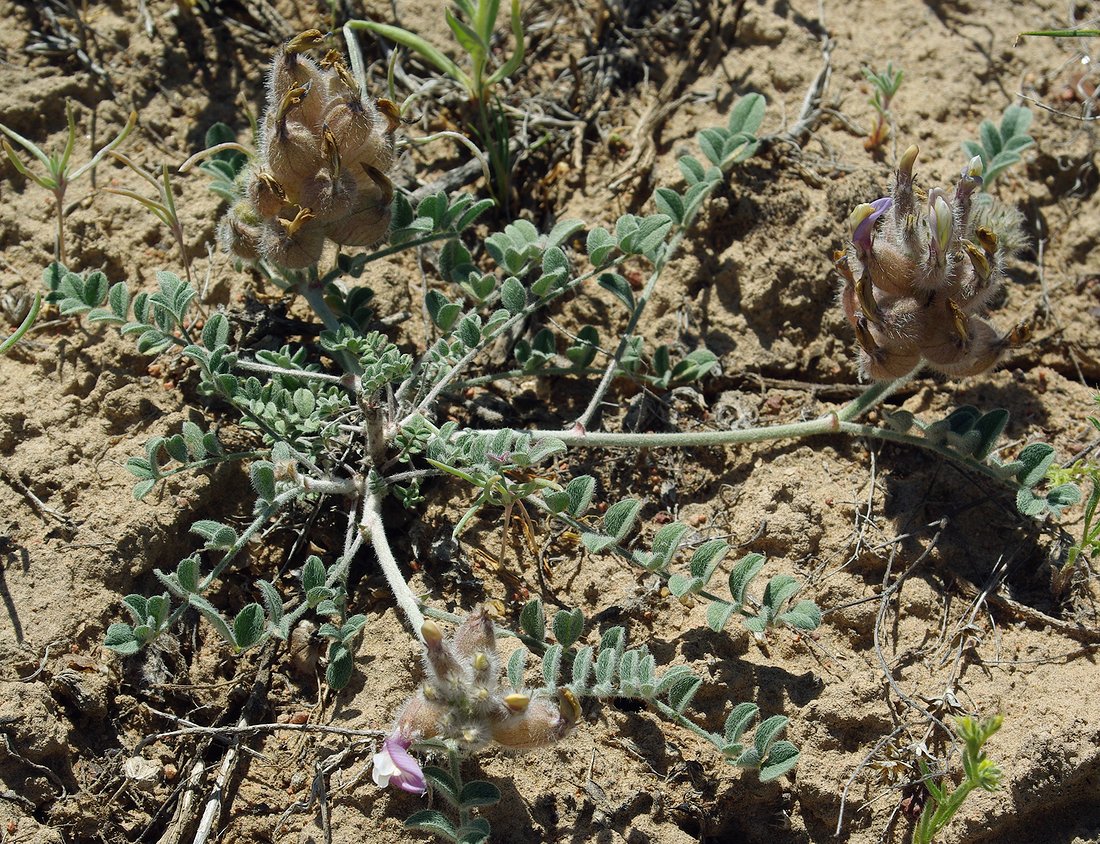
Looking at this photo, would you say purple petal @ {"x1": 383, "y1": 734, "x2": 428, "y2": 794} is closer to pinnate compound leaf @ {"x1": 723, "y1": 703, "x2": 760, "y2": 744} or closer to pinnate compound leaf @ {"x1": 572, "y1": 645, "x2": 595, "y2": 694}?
pinnate compound leaf @ {"x1": 572, "y1": 645, "x2": 595, "y2": 694}

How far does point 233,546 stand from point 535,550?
99cm

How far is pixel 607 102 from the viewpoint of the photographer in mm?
4520

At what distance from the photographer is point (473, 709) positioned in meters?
2.59

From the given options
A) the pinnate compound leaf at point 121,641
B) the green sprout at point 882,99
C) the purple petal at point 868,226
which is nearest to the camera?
the pinnate compound leaf at point 121,641

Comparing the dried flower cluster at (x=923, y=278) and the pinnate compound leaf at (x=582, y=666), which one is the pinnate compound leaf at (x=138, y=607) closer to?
the pinnate compound leaf at (x=582, y=666)

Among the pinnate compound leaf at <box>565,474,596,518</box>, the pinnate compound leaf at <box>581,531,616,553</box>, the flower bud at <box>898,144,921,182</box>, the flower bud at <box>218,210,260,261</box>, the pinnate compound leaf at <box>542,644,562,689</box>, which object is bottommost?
the pinnate compound leaf at <box>542,644,562,689</box>

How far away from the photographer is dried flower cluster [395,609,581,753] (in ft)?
8.44

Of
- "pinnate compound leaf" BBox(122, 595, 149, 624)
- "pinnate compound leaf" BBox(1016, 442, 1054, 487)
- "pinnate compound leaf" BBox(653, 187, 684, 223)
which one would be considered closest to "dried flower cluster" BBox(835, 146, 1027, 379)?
"pinnate compound leaf" BBox(1016, 442, 1054, 487)

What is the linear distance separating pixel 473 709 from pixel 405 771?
0.74ft

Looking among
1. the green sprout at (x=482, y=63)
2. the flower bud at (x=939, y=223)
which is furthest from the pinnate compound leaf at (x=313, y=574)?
the flower bud at (x=939, y=223)

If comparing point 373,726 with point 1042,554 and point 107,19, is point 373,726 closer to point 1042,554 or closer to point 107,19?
point 1042,554

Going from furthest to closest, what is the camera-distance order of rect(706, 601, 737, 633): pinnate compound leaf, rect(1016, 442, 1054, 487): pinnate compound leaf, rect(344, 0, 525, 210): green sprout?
1. rect(344, 0, 525, 210): green sprout
2. rect(1016, 442, 1054, 487): pinnate compound leaf
3. rect(706, 601, 737, 633): pinnate compound leaf

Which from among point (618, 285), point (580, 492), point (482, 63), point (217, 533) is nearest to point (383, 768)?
point (217, 533)

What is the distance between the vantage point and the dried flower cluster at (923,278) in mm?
3025
